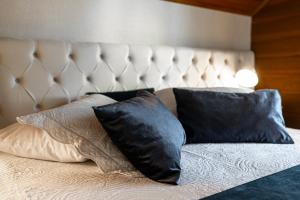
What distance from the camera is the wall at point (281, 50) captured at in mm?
2725

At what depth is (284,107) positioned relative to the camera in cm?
287

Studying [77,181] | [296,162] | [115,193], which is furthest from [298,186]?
[77,181]

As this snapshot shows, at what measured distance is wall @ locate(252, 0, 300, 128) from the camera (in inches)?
107

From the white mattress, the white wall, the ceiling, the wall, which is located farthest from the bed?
the ceiling

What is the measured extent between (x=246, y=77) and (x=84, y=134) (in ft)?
6.08

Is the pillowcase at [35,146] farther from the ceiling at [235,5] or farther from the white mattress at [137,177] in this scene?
the ceiling at [235,5]

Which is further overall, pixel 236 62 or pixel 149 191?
pixel 236 62

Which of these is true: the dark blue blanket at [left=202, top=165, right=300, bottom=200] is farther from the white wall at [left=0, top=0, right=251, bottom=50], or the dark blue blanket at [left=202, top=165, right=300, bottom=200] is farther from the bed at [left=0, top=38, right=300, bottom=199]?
the white wall at [left=0, top=0, right=251, bottom=50]

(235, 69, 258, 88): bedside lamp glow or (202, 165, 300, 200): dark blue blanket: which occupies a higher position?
(235, 69, 258, 88): bedside lamp glow

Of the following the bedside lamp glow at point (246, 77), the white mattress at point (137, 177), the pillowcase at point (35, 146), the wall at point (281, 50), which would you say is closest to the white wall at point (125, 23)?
the wall at point (281, 50)

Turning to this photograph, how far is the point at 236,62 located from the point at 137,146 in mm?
1820

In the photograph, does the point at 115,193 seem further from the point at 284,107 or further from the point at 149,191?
the point at 284,107

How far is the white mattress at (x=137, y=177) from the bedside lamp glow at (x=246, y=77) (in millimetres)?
1177

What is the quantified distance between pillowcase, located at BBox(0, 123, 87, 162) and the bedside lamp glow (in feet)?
5.97
